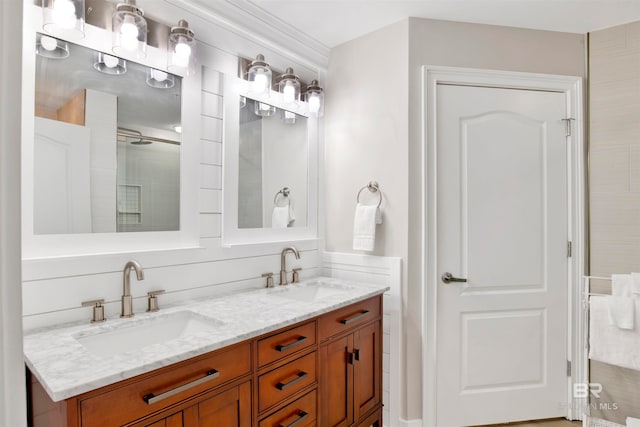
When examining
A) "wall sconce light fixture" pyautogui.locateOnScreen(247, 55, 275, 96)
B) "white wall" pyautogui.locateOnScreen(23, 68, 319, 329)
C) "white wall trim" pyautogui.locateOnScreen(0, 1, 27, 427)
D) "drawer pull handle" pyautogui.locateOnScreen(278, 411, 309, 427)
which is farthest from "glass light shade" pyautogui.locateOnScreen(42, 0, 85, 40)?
"drawer pull handle" pyautogui.locateOnScreen(278, 411, 309, 427)

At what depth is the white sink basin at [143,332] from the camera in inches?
51.7

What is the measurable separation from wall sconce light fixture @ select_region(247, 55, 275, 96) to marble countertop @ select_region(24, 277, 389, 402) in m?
1.14

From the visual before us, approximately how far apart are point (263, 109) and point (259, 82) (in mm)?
199

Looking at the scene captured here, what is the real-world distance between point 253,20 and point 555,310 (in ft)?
8.17

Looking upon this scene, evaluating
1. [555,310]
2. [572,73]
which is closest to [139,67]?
[572,73]

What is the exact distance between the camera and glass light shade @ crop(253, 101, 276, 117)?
7.10ft

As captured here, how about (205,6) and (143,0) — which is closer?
(143,0)

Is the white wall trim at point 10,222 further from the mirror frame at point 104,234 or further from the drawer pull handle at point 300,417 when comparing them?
the drawer pull handle at point 300,417

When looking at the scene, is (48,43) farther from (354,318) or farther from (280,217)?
(354,318)

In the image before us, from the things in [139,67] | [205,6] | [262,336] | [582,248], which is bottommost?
[262,336]

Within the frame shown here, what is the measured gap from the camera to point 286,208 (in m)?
2.34

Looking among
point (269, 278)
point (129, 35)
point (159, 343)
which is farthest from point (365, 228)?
point (129, 35)

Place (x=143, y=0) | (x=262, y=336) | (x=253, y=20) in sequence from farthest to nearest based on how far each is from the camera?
(x=253, y=20)
(x=143, y=0)
(x=262, y=336)

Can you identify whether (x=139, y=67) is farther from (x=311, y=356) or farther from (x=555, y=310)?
(x=555, y=310)
